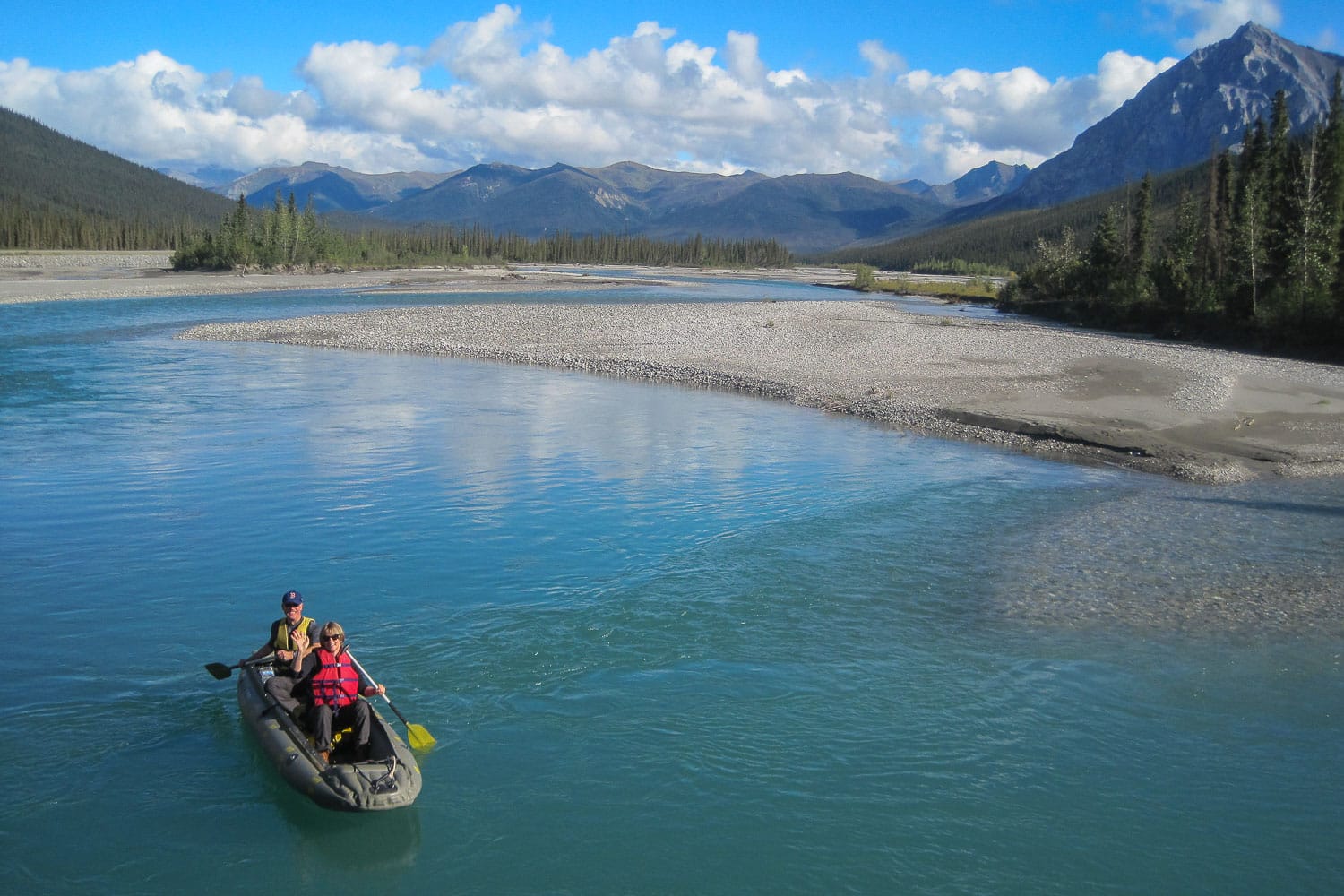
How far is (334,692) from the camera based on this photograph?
430 inches

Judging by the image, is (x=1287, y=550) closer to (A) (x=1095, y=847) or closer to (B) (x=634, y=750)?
(A) (x=1095, y=847)

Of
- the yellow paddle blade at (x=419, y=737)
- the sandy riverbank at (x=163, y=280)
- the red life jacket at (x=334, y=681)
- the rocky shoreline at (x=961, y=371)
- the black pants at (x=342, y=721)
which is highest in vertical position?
the sandy riverbank at (x=163, y=280)

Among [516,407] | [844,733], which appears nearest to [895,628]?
[844,733]

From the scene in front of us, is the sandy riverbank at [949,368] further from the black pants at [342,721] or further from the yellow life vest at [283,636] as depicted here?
the yellow life vest at [283,636]

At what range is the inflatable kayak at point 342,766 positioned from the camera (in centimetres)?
989

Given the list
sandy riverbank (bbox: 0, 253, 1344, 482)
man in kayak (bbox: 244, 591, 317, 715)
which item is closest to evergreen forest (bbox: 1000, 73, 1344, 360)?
sandy riverbank (bbox: 0, 253, 1344, 482)

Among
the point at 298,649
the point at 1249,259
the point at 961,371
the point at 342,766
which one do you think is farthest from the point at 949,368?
the point at 342,766

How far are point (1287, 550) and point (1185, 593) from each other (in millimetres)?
3904

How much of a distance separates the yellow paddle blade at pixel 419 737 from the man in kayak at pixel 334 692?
2.14ft

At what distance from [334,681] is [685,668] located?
192 inches

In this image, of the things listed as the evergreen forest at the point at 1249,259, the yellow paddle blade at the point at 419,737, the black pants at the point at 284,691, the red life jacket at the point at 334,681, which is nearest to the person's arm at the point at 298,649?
the black pants at the point at 284,691

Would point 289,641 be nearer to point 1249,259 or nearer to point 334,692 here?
point 334,692

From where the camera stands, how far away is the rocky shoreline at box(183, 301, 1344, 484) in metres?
28.8

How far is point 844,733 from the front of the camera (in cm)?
1223
